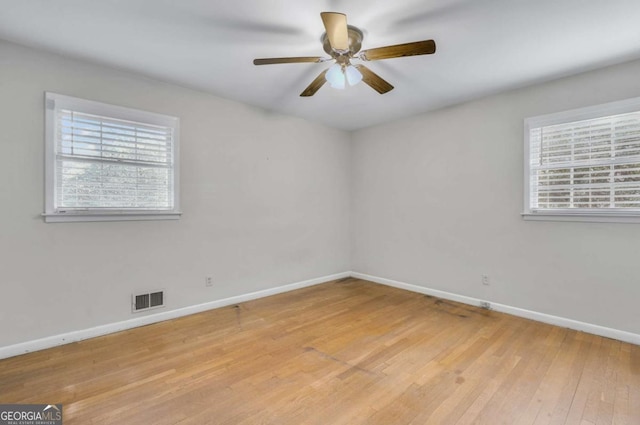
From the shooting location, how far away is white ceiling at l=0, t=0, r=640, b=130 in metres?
1.98

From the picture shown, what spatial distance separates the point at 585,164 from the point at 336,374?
10.0 feet

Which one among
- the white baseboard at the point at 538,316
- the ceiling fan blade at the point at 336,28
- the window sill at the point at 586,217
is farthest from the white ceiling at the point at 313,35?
the white baseboard at the point at 538,316

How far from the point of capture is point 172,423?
167cm

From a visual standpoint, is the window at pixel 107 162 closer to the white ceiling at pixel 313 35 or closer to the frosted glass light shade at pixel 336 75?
the white ceiling at pixel 313 35

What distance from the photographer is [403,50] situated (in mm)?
2041

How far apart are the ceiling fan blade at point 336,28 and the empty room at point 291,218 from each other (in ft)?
0.07

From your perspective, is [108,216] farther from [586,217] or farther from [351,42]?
[586,217]

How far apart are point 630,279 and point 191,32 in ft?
14.1

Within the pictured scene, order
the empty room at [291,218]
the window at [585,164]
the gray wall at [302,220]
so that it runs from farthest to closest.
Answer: the window at [585,164]
the gray wall at [302,220]
the empty room at [291,218]

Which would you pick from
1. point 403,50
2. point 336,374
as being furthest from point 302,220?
point 403,50

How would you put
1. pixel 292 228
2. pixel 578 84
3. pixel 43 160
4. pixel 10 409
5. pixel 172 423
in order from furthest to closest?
pixel 292 228 → pixel 578 84 → pixel 43 160 → pixel 10 409 → pixel 172 423

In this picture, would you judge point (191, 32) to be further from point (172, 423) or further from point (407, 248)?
point (407, 248)

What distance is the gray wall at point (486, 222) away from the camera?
110 inches

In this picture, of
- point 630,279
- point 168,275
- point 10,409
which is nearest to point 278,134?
point 168,275
